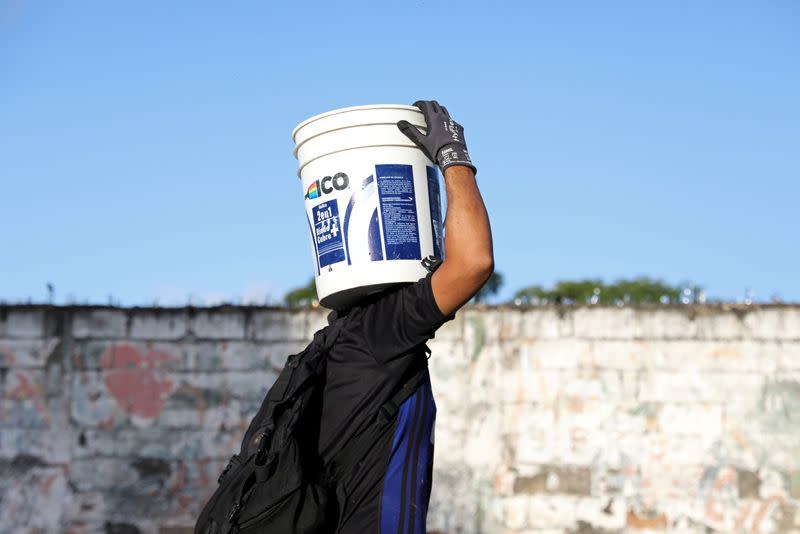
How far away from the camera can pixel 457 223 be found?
2.58m

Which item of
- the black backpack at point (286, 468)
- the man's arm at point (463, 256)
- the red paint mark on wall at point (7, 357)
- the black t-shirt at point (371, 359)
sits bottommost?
the black backpack at point (286, 468)

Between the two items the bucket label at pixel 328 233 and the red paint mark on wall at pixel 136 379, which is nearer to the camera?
the bucket label at pixel 328 233

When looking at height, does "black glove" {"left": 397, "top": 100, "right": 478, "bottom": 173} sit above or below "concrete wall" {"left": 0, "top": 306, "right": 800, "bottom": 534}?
above

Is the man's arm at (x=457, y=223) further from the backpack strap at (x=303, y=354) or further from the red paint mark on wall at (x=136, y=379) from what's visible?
the red paint mark on wall at (x=136, y=379)

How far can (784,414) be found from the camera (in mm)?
7105

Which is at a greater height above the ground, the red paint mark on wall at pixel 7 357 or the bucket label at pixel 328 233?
the red paint mark on wall at pixel 7 357

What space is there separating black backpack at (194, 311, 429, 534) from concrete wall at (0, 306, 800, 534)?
4.74 m

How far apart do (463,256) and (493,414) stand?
16.7ft

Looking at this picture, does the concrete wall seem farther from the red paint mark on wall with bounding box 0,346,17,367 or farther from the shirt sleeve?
the shirt sleeve

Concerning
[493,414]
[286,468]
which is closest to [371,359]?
[286,468]

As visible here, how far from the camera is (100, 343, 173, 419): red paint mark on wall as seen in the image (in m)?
7.68

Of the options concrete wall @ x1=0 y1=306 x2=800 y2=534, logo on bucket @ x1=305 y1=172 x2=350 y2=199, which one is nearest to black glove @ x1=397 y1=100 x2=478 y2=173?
logo on bucket @ x1=305 y1=172 x2=350 y2=199

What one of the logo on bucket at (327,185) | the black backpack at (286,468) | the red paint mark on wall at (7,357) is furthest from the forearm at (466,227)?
the red paint mark on wall at (7,357)

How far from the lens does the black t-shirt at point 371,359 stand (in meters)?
2.64
